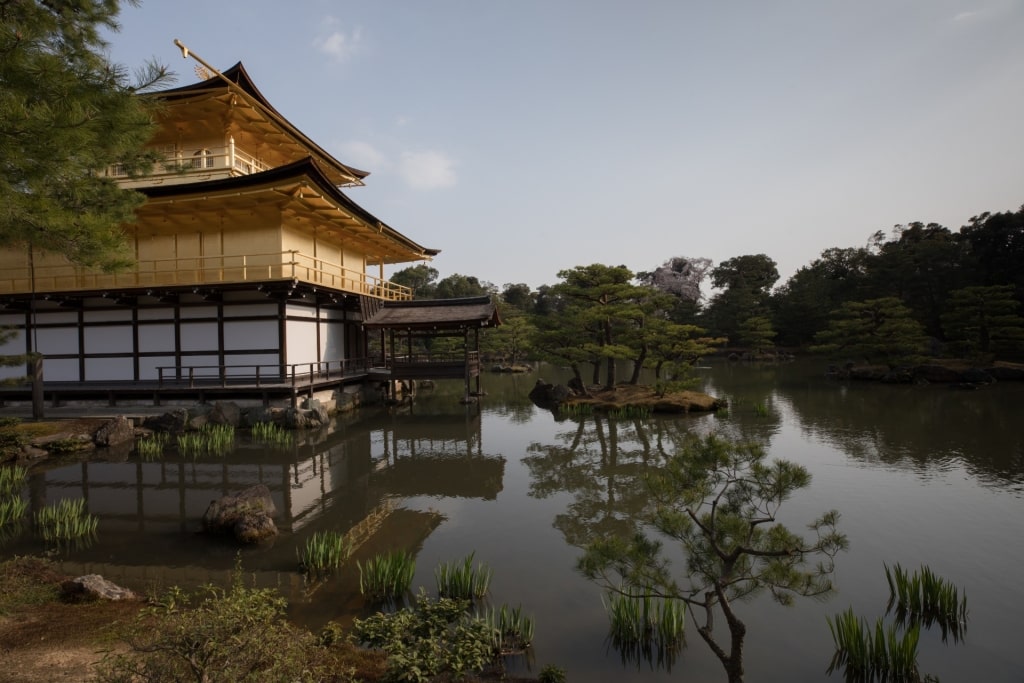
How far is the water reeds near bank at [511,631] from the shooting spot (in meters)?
4.52

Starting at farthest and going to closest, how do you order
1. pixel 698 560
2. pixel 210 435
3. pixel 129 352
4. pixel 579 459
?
pixel 129 352
pixel 210 435
pixel 579 459
pixel 698 560

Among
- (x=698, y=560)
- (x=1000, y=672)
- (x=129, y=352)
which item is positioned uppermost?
(x=129, y=352)

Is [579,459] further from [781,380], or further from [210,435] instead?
[781,380]

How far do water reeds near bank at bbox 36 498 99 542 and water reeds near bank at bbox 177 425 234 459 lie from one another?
450 cm

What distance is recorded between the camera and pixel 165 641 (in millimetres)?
2938

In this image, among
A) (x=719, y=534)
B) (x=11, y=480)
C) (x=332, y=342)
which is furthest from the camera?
(x=332, y=342)

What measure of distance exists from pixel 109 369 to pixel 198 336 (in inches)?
139

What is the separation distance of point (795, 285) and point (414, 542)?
53.4 meters

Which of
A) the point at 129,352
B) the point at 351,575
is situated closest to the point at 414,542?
the point at 351,575

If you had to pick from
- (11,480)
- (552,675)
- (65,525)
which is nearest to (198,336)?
(11,480)

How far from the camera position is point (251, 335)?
17.2 metres

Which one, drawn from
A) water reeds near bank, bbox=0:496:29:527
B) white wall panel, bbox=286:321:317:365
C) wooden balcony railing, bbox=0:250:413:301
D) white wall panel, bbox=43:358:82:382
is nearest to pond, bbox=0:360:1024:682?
water reeds near bank, bbox=0:496:29:527

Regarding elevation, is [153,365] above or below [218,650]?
above

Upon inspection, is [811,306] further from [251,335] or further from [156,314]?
[156,314]
